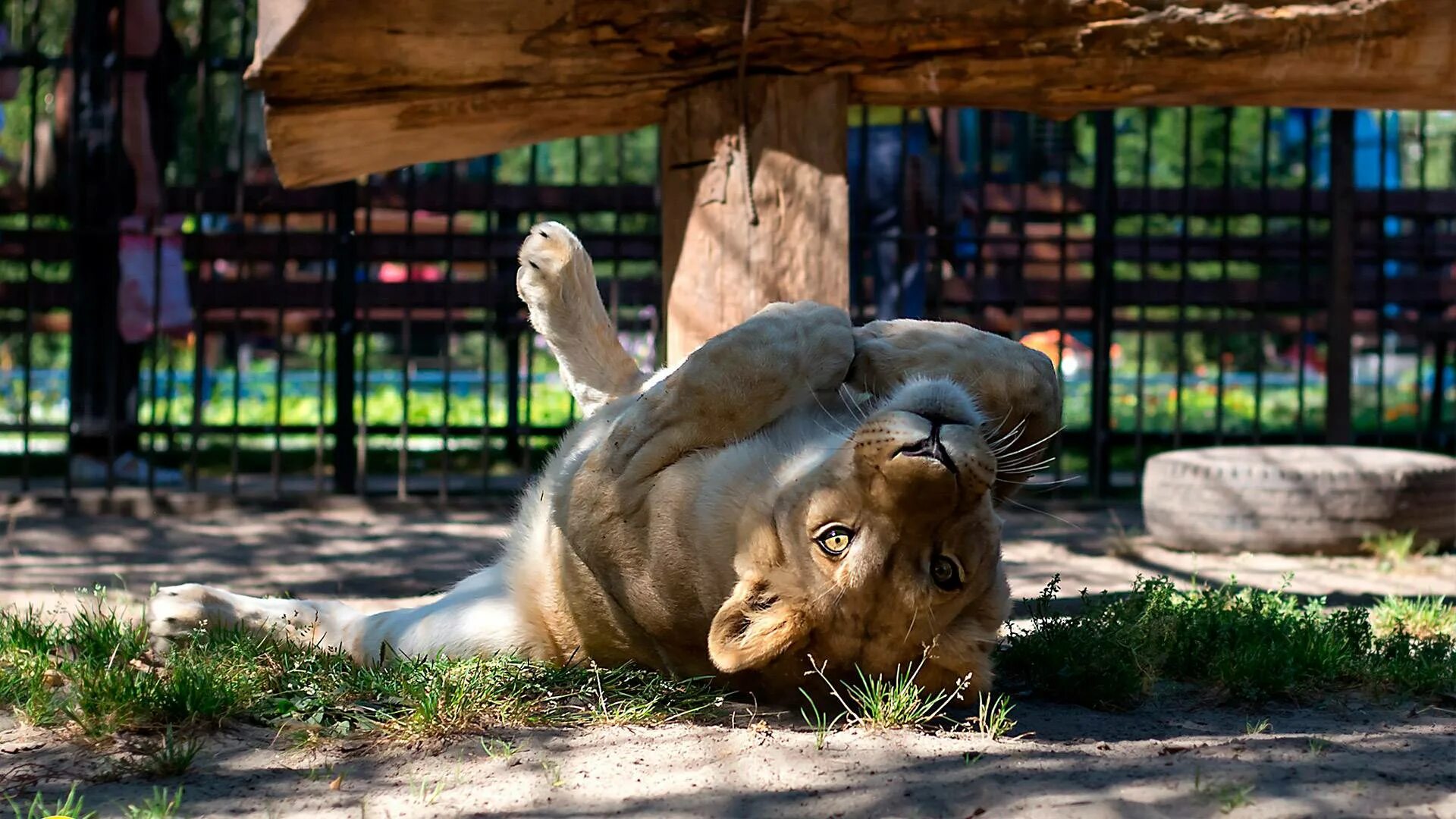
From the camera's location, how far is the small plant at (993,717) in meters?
2.95

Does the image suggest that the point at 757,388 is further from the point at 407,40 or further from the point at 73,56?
the point at 73,56

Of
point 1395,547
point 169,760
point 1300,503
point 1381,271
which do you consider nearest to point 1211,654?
point 169,760

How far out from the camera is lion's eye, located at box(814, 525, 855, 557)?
2.79 metres

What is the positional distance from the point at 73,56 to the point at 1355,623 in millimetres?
7116

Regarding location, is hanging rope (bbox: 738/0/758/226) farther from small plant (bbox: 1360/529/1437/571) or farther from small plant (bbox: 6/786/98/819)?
small plant (bbox: 1360/529/1437/571)

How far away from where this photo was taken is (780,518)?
2.92 m

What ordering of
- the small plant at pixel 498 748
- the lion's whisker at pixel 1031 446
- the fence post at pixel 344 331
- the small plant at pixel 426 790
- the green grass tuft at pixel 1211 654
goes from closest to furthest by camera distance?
1. the small plant at pixel 426 790
2. the small plant at pixel 498 748
3. the lion's whisker at pixel 1031 446
4. the green grass tuft at pixel 1211 654
5. the fence post at pixel 344 331

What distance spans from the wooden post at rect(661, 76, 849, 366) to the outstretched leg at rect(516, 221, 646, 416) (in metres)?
0.30

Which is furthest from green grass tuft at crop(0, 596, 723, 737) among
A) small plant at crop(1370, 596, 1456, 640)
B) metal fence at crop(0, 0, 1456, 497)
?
metal fence at crop(0, 0, 1456, 497)

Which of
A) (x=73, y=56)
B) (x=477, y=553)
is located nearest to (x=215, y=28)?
(x=73, y=56)

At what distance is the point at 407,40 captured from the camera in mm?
3914

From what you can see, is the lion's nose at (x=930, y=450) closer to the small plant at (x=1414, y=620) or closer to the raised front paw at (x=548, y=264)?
the raised front paw at (x=548, y=264)

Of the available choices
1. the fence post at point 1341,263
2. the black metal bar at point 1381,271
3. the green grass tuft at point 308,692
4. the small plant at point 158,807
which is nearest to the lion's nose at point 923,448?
the green grass tuft at point 308,692

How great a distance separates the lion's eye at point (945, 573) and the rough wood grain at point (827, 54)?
5.49ft
